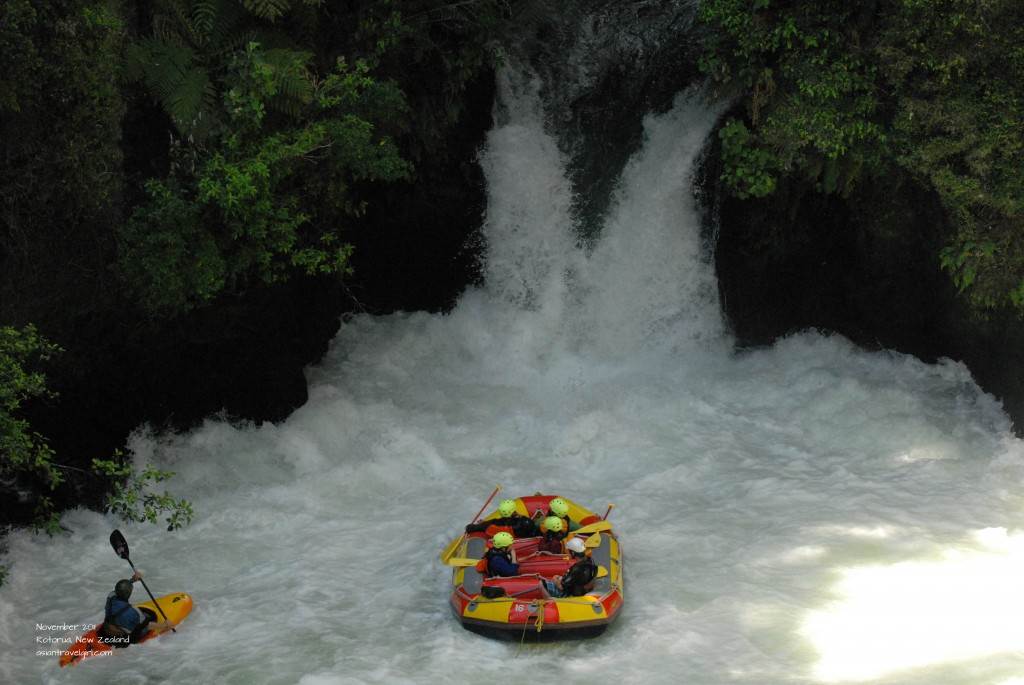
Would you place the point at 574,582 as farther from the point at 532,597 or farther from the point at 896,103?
the point at 896,103

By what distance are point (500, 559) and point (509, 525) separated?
850 mm

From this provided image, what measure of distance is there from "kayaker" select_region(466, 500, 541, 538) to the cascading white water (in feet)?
2.42

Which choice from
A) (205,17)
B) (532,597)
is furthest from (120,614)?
(205,17)

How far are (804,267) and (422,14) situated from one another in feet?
20.8

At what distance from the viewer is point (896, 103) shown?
1352 centimetres

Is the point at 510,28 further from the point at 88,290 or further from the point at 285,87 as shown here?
the point at 88,290

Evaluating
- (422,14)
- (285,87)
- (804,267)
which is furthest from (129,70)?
(804,267)

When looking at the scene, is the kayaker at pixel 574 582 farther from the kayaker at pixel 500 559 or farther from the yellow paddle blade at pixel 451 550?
the yellow paddle blade at pixel 451 550

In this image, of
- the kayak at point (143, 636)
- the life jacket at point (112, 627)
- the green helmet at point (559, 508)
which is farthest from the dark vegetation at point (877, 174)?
the life jacket at point (112, 627)

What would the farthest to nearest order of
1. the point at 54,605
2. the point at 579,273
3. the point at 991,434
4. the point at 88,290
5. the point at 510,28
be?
1. the point at 579,273
2. the point at 510,28
3. the point at 991,434
4. the point at 88,290
5. the point at 54,605

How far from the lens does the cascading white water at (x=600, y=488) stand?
10773 mm

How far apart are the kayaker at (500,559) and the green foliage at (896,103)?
5.87 metres

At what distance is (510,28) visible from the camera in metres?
15.8

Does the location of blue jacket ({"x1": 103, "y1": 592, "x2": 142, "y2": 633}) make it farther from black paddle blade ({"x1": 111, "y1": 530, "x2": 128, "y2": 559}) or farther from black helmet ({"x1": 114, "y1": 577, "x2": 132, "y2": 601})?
black paddle blade ({"x1": 111, "y1": 530, "x2": 128, "y2": 559})
